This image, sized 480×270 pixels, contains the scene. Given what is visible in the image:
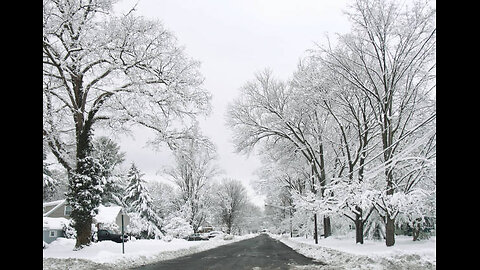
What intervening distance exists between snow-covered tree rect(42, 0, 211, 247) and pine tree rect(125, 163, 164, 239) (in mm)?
28023

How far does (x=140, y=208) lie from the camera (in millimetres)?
46344

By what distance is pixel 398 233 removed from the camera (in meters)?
30.8

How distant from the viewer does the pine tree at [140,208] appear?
45.0 metres

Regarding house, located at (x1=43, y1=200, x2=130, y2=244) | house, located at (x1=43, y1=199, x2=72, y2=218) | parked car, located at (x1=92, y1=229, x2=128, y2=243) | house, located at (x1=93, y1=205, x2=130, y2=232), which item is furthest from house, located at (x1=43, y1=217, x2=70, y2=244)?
parked car, located at (x1=92, y1=229, x2=128, y2=243)

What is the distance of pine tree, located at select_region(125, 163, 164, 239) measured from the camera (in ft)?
148

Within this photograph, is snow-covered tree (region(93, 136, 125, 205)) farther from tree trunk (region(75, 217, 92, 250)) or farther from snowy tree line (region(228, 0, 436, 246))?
tree trunk (region(75, 217, 92, 250))

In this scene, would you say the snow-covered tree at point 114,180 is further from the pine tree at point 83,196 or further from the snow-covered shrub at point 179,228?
the pine tree at point 83,196

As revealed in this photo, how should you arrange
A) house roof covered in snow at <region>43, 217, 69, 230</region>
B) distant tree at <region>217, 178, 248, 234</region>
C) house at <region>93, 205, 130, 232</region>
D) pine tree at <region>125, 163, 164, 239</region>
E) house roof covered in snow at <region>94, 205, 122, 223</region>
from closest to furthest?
house roof covered in snow at <region>43, 217, 69, 230</region> < house at <region>93, 205, 130, 232</region> < house roof covered in snow at <region>94, 205, 122, 223</region> < pine tree at <region>125, 163, 164, 239</region> < distant tree at <region>217, 178, 248, 234</region>

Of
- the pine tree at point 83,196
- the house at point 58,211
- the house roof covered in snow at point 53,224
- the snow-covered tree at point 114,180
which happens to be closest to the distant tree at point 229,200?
the snow-covered tree at point 114,180

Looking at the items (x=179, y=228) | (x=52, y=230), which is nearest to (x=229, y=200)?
(x=179, y=228)

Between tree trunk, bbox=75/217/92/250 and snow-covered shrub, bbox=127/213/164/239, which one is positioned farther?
snow-covered shrub, bbox=127/213/164/239

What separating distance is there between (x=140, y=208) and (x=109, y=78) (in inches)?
1228
